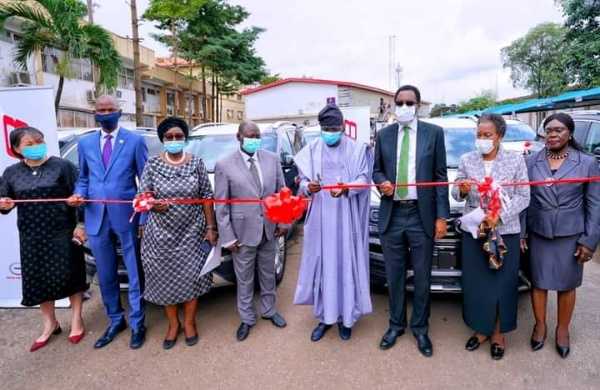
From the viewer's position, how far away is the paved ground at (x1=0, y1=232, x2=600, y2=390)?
289 centimetres

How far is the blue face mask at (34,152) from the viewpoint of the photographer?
130 inches

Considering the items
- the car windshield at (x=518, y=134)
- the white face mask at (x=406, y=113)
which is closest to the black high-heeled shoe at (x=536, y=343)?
the white face mask at (x=406, y=113)

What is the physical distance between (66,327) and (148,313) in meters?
0.75

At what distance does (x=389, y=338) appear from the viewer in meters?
3.37

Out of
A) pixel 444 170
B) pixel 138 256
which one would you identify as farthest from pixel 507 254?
pixel 138 256

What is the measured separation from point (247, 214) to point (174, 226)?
619 millimetres

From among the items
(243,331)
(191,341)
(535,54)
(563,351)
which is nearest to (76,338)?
(191,341)

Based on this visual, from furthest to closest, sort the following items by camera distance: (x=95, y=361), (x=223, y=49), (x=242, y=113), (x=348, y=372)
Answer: (x=242, y=113), (x=223, y=49), (x=95, y=361), (x=348, y=372)

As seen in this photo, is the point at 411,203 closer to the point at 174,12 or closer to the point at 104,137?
the point at 104,137

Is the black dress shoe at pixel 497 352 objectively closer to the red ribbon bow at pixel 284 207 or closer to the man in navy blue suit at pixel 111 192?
the red ribbon bow at pixel 284 207

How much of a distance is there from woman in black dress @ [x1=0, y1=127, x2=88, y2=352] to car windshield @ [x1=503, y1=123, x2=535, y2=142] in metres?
7.27

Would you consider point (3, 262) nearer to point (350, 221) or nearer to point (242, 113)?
point (350, 221)

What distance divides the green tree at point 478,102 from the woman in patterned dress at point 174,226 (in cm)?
5794

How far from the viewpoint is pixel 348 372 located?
3004 millimetres
